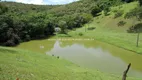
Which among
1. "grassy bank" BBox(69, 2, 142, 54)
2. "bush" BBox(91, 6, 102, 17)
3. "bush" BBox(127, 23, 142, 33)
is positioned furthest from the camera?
"bush" BBox(91, 6, 102, 17)

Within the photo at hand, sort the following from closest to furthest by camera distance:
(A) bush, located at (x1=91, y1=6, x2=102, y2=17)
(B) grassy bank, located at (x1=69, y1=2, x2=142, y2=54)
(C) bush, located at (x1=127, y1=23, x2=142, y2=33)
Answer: (B) grassy bank, located at (x1=69, y1=2, x2=142, y2=54), (C) bush, located at (x1=127, y1=23, x2=142, y2=33), (A) bush, located at (x1=91, y1=6, x2=102, y2=17)

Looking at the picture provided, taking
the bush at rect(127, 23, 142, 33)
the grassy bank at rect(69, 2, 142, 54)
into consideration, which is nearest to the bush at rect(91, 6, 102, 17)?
the grassy bank at rect(69, 2, 142, 54)

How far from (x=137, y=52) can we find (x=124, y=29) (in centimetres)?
2702

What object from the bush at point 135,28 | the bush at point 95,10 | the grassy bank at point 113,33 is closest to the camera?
the grassy bank at point 113,33

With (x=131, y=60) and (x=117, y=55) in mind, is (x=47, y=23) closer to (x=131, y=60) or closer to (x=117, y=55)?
(x=117, y=55)

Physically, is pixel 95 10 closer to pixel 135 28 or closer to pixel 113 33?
pixel 113 33

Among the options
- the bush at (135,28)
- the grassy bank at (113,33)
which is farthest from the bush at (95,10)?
the bush at (135,28)

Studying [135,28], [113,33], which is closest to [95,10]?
[113,33]

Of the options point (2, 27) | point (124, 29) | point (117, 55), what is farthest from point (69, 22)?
point (117, 55)

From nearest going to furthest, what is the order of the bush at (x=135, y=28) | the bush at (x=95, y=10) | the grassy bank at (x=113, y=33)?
the grassy bank at (x=113, y=33)
the bush at (x=135, y=28)
the bush at (x=95, y=10)

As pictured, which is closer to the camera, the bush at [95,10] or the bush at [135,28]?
the bush at [135,28]

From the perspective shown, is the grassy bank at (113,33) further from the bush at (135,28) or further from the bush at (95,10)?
the bush at (95,10)

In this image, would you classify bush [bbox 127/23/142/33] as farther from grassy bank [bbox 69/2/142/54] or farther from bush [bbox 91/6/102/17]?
bush [bbox 91/6/102/17]

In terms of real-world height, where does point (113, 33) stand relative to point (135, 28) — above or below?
below
